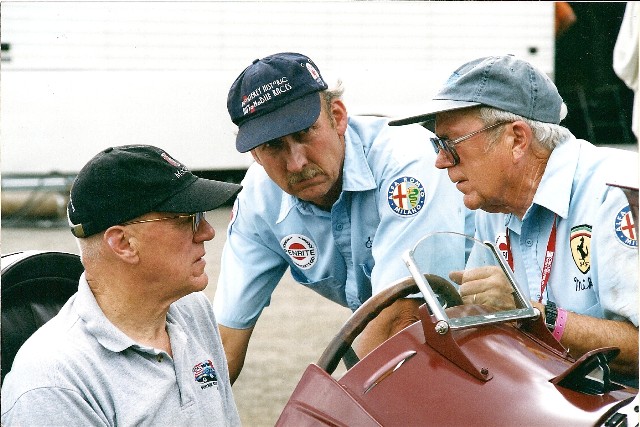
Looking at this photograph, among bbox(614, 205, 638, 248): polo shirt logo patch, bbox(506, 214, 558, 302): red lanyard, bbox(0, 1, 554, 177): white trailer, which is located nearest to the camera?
bbox(614, 205, 638, 248): polo shirt logo patch

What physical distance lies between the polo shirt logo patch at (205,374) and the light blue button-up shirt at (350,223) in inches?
22.2

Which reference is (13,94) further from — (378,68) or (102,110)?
(378,68)

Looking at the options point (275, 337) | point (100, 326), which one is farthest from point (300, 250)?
point (275, 337)

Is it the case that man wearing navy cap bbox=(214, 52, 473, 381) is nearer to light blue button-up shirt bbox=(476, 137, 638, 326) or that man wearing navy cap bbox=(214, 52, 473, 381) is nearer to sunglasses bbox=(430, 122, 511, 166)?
sunglasses bbox=(430, 122, 511, 166)

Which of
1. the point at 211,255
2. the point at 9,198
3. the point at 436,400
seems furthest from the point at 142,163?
the point at 9,198

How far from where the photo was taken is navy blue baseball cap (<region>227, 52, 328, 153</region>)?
2.68 meters

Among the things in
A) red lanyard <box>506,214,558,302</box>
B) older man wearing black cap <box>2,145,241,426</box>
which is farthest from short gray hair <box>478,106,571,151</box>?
older man wearing black cap <box>2,145,241,426</box>

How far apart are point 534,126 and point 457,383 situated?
1.04 meters

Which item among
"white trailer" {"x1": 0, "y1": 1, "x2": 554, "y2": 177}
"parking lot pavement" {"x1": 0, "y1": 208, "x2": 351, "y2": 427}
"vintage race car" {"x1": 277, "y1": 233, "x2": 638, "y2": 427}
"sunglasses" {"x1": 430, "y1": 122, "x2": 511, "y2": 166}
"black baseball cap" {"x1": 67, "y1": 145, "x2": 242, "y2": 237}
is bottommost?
"parking lot pavement" {"x1": 0, "y1": 208, "x2": 351, "y2": 427}

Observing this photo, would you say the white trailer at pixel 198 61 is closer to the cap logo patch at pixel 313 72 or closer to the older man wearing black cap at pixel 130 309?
the cap logo patch at pixel 313 72

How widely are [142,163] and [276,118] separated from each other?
2.23 feet

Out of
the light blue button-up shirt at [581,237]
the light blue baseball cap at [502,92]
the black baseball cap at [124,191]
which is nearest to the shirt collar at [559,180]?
the light blue button-up shirt at [581,237]

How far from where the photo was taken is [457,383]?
5.42 feet

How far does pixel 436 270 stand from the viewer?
6.15 feet
